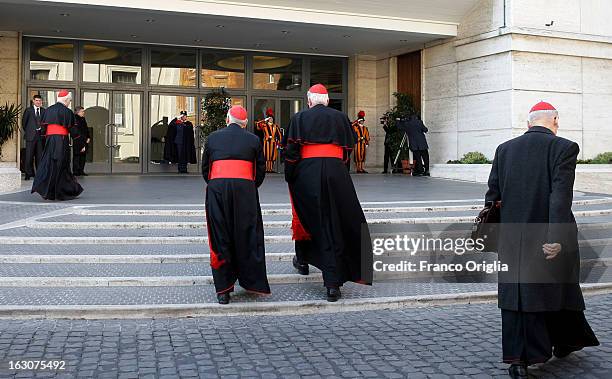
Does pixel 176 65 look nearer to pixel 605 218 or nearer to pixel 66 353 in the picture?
pixel 605 218

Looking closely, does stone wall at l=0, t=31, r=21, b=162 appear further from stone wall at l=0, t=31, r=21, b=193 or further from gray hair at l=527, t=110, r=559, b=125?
gray hair at l=527, t=110, r=559, b=125

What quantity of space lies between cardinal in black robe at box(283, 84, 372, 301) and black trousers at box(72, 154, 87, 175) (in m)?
13.9

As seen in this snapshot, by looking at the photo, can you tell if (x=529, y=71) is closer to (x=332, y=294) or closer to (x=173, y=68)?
(x=173, y=68)

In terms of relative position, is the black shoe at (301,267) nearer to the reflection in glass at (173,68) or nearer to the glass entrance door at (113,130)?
the glass entrance door at (113,130)

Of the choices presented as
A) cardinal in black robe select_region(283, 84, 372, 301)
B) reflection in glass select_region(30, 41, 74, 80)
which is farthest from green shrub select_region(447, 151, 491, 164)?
reflection in glass select_region(30, 41, 74, 80)

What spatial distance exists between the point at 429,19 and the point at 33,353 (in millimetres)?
16108

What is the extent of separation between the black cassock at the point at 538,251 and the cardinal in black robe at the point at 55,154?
8.80m

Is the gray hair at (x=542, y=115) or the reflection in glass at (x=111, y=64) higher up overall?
the reflection in glass at (x=111, y=64)

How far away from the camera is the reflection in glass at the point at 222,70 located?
21.4 meters

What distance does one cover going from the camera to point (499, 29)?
1695cm

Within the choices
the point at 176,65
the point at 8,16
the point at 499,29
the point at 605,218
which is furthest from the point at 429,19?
the point at 8,16

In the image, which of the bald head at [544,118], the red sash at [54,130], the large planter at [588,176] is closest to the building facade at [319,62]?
the large planter at [588,176]

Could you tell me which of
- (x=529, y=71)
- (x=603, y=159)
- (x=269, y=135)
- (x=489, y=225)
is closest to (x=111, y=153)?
(x=269, y=135)

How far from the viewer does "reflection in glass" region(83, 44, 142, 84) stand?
20.1m
